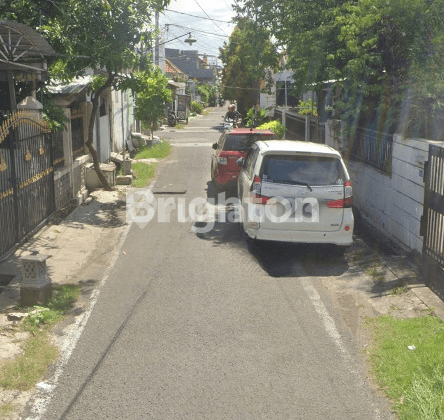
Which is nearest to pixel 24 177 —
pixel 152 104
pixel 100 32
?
pixel 100 32

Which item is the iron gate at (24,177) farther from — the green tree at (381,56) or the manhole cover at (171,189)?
the green tree at (381,56)

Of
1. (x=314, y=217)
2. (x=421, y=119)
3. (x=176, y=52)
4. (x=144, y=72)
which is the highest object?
(x=176, y=52)

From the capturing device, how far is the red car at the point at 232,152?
1484 cm

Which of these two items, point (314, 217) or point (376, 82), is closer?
point (314, 217)

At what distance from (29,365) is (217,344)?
1953 millimetres

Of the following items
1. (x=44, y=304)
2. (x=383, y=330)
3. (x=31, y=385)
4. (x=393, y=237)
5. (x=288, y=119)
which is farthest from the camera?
(x=288, y=119)

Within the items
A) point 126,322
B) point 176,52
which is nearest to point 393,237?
point 126,322

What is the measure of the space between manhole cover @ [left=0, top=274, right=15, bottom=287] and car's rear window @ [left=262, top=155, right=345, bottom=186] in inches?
165

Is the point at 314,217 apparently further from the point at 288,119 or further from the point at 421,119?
the point at 288,119

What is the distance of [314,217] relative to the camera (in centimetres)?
913

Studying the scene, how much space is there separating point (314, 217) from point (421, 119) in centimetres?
256

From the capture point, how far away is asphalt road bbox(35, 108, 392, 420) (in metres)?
5.05

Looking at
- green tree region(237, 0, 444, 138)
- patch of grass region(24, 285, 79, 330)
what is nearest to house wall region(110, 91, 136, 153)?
green tree region(237, 0, 444, 138)

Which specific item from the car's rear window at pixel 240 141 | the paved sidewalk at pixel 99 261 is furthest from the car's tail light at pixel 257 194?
the car's rear window at pixel 240 141
